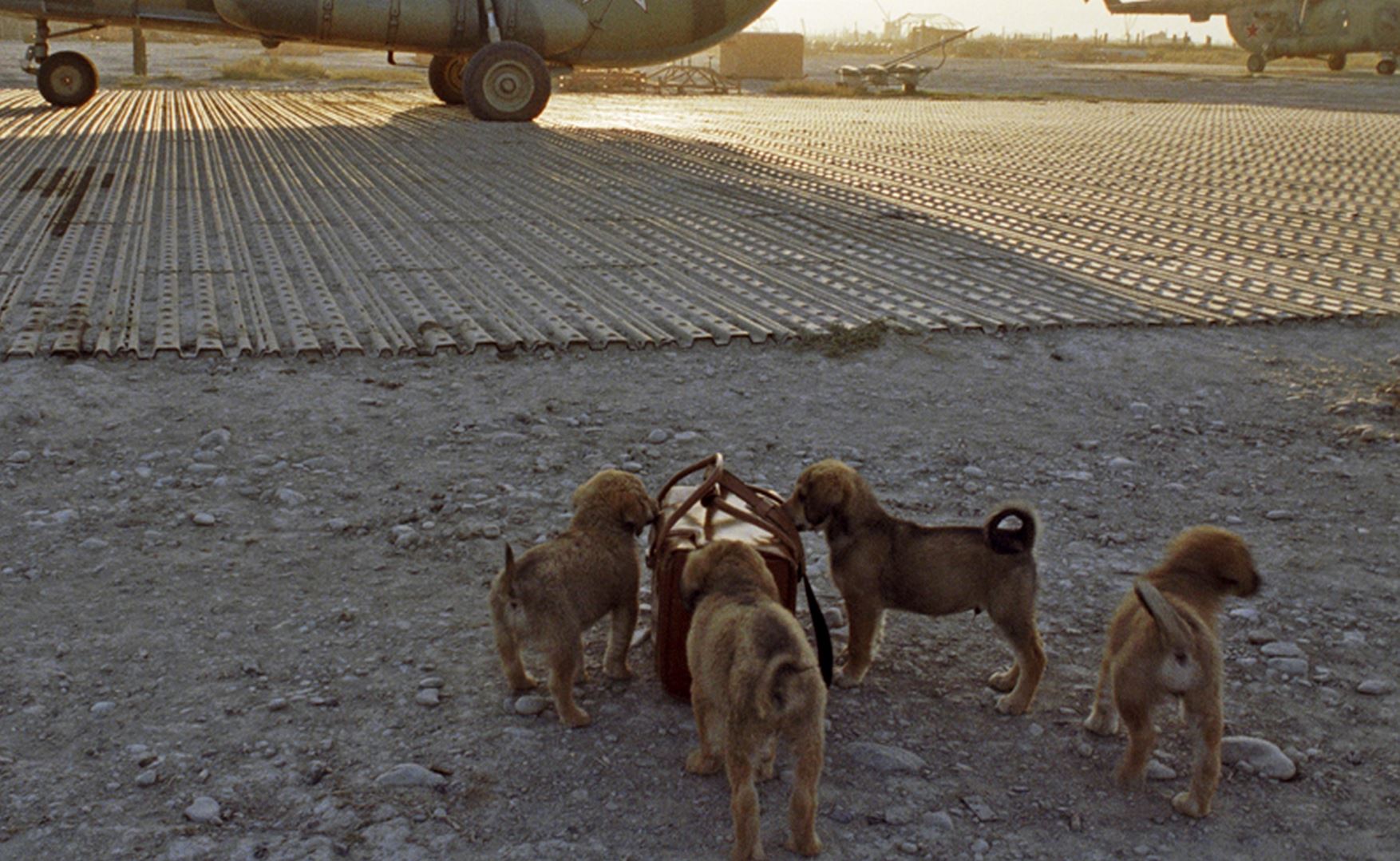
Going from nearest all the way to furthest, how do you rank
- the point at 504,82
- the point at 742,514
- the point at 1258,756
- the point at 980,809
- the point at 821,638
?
the point at 980,809, the point at 1258,756, the point at 821,638, the point at 742,514, the point at 504,82

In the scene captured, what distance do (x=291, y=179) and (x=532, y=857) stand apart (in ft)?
35.8

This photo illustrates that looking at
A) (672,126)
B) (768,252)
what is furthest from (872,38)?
(768,252)

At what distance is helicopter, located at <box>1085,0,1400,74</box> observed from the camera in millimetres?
38312

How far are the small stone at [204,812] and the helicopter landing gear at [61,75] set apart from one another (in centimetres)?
1773

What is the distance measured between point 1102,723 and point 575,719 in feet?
5.01

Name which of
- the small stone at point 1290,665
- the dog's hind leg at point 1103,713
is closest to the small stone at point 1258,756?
the dog's hind leg at point 1103,713

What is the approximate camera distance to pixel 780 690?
319 centimetres

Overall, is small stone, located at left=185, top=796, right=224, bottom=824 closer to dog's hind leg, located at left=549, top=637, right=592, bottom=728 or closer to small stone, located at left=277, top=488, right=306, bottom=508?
dog's hind leg, located at left=549, top=637, right=592, bottom=728

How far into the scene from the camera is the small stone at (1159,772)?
12.2 ft

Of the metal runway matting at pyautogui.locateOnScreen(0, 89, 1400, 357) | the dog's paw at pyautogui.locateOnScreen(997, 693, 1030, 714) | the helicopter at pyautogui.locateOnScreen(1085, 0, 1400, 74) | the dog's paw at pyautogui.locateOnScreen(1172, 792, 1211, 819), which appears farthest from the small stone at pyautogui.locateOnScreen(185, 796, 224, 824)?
the helicopter at pyautogui.locateOnScreen(1085, 0, 1400, 74)

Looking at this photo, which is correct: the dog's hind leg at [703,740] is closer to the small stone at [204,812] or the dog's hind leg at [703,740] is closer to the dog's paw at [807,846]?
the dog's paw at [807,846]

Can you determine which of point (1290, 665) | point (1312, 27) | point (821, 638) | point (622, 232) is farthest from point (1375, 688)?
point (1312, 27)

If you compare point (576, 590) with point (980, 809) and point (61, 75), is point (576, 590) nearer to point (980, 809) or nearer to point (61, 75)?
point (980, 809)

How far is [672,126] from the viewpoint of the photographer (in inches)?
785
